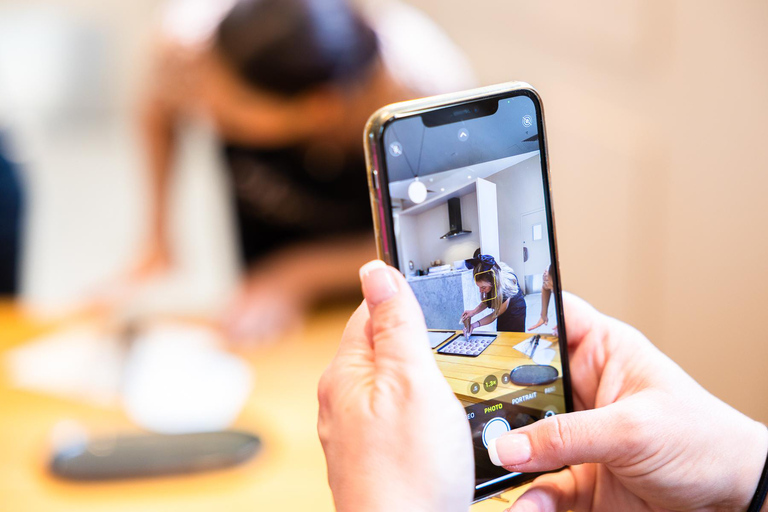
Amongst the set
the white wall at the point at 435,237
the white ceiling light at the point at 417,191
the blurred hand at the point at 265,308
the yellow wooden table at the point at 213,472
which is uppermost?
the white ceiling light at the point at 417,191

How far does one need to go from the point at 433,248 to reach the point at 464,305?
49 mm

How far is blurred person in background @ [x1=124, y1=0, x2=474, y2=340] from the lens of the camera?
958 mm

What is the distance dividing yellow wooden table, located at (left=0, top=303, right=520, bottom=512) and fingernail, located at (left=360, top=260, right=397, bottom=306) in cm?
24

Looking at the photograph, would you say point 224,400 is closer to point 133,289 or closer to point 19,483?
point 19,483

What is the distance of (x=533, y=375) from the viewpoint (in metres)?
0.46

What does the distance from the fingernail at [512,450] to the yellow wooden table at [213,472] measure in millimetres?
104

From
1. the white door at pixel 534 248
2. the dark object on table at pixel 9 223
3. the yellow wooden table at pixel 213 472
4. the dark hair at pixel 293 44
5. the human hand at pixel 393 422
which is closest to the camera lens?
the human hand at pixel 393 422

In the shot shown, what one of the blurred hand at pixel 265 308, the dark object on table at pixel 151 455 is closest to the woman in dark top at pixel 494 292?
the dark object on table at pixel 151 455

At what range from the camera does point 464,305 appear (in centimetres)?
42

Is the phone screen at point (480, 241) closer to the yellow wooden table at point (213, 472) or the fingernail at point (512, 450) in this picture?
the fingernail at point (512, 450)

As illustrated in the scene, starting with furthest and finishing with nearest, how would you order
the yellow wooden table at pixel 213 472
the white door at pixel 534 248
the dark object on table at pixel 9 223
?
1. the dark object on table at pixel 9 223
2. the yellow wooden table at pixel 213 472
3. the white door at pixel 534 248

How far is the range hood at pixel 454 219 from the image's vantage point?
0.41 m

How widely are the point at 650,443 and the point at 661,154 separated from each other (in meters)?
1.13

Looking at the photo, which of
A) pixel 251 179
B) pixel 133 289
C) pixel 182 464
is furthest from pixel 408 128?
pixel 133 289
